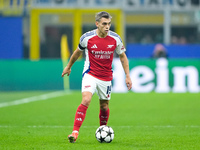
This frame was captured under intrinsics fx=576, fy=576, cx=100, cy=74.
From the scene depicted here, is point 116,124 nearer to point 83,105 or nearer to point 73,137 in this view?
point 83,105

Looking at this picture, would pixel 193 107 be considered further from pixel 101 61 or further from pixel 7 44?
pixel 7 44

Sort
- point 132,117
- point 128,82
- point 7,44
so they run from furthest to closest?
point 7,44
point 132,117
point 128,82

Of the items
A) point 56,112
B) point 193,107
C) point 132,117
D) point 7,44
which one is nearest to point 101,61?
point 132,117

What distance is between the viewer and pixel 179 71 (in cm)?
2333

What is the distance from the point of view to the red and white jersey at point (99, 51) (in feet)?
30.2

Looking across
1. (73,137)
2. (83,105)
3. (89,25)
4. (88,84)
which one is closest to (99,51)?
(88,84)

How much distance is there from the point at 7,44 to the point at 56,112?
15703 millimetres

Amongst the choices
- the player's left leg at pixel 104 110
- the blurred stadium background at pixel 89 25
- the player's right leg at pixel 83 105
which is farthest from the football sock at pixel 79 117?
the blurred stadium background at pixel 89 25

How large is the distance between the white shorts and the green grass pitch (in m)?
0.76

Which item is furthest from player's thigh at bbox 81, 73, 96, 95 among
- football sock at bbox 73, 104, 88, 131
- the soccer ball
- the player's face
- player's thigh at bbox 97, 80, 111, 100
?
the player's face

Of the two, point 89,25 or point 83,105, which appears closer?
point 83,105

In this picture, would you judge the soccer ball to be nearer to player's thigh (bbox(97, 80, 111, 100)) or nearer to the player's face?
player's thigh (bbox(97, 80, 111, 100))

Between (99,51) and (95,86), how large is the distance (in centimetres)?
56

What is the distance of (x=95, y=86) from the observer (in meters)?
9.20
